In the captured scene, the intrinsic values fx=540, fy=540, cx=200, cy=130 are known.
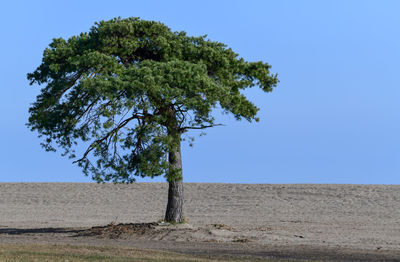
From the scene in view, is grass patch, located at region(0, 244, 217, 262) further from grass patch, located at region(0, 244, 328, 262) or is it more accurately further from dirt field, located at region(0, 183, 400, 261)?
dirt field, located at region(0, 183, 400, 261)

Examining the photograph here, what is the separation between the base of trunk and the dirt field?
0.68 m

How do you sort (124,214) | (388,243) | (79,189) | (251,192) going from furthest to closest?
(79,189), (251,192), (124,214), (388,243)

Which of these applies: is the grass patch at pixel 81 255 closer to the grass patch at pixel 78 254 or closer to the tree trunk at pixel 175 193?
the grass patch at pixel 78 254

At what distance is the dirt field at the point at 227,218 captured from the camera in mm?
20234

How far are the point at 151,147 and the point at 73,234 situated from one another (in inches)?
236

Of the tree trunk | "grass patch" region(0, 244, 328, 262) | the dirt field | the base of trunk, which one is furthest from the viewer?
the base of trunk

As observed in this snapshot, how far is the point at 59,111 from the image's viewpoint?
917 inches

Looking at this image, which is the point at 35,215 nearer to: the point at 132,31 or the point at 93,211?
the point at 93,211

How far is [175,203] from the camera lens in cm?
2462

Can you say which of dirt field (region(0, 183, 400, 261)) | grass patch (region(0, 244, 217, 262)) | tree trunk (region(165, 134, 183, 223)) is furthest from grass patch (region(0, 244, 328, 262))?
tree trunk (region(165, 134, 183, 223))

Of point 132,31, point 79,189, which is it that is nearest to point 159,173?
point 132,31

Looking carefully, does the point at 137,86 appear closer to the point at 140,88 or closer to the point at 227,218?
the point at 140,88

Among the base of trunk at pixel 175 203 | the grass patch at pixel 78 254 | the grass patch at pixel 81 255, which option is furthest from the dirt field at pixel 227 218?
the grass patch at pixel 78 254

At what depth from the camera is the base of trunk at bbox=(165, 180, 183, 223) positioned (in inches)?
965
